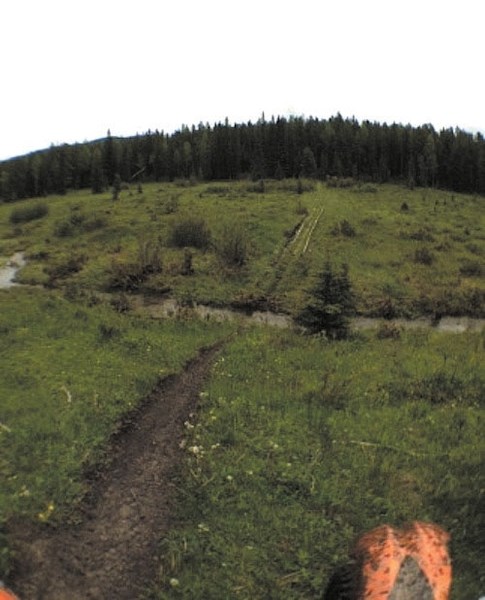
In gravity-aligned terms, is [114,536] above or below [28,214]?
below

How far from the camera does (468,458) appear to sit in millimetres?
13445

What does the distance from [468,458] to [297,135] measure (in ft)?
341

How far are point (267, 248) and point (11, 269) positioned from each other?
75.1 ft

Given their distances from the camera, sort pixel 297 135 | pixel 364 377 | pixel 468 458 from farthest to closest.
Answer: pixel 297 135, pixel 364 377, pixel 468 458

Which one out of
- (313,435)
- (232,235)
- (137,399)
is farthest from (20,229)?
(313,435)

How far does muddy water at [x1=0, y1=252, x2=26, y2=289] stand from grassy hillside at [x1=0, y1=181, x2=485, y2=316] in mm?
1277

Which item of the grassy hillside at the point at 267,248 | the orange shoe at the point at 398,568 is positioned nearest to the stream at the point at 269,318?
the grassy hillside at the point at 267,248

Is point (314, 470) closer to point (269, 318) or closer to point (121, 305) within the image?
point (121, 305)

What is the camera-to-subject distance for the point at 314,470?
41.9ft

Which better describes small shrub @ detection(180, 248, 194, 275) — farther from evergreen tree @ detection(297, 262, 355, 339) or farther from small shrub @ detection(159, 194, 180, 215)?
small shrub @ detection(159, 194, 180, 215)

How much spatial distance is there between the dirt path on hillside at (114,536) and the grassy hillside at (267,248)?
22420 millimetres

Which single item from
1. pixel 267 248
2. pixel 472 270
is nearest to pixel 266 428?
pixel 472 270

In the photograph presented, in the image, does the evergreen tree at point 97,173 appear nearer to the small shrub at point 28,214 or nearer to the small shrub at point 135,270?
the small shrub at point 28,214

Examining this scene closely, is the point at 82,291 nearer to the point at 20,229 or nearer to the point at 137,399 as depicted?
the point at 137,399
